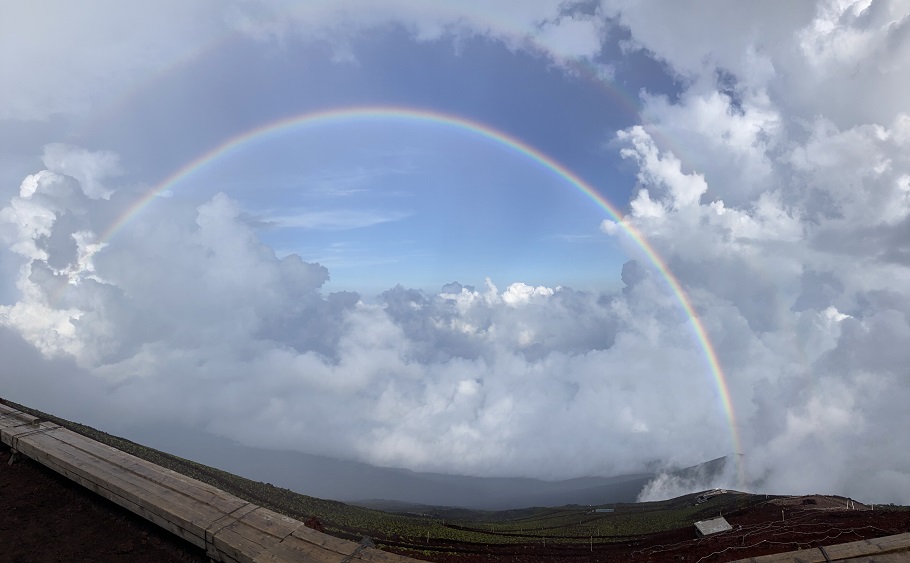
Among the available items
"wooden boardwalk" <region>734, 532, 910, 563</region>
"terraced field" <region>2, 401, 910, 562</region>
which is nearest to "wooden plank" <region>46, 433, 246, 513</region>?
"terraced field" <region>2, 401, 910, 562</region>

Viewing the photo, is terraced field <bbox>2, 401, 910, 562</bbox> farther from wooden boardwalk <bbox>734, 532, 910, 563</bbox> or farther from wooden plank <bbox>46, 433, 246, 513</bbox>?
wooden boardwalk <bbox>734, 532, 910, 563</bbox>

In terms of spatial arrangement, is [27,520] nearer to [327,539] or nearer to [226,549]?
[226,549]

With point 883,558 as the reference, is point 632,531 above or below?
below

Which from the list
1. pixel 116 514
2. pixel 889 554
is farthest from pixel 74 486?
pixel 889 554

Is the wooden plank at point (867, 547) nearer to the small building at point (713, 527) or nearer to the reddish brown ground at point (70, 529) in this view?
the reddish brown ground at point (70, 529)

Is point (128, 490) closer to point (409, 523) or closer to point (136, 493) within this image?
point (136, 493)

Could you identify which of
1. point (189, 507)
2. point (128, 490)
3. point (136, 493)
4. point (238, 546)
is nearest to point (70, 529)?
point (128, 490)
